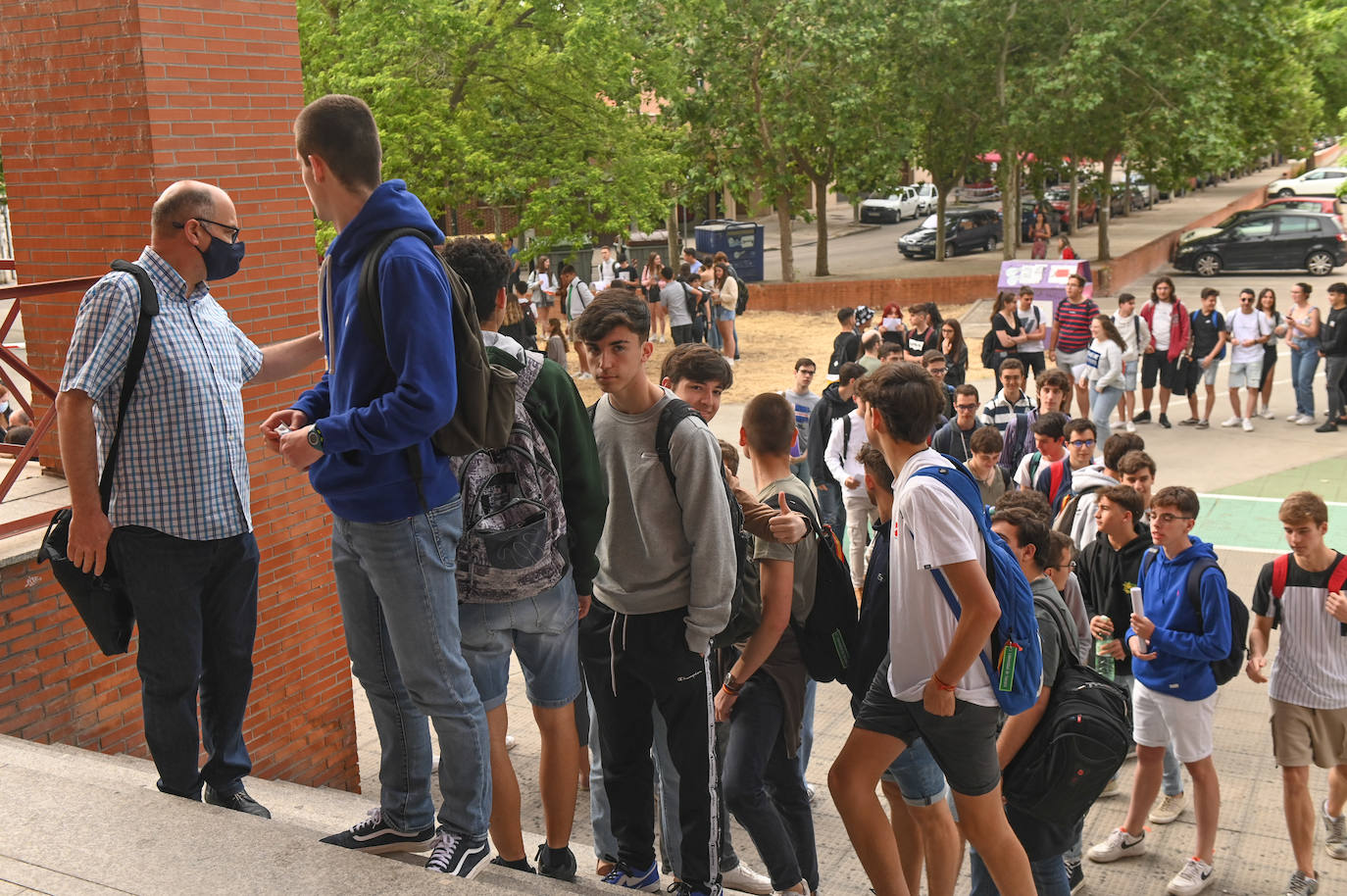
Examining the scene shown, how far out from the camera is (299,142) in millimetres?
3250

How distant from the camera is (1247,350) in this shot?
52.9 feet

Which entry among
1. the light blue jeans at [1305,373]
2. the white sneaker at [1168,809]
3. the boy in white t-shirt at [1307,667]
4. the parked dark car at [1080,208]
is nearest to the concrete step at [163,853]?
the boy in white t-shirt at [1307,667]

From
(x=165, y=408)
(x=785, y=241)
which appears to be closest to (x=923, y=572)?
(x=165, y=408)

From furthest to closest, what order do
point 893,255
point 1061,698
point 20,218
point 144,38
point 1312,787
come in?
1. point 893,255
2. point 1312,787
3. point 20,218
4. point 144,38
5. point 1061,698

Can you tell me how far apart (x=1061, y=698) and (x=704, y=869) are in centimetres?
144

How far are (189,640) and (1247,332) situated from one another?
15.4 m

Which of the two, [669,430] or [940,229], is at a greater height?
[940,229]

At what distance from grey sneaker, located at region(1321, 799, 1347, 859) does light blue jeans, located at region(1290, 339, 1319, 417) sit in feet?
37.8

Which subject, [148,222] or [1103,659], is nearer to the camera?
[148,222]

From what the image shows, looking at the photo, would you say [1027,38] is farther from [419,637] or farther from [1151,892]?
[419,637]

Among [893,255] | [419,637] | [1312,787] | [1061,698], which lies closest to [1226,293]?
[893,255]

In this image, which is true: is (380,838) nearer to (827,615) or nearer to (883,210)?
(827,615)

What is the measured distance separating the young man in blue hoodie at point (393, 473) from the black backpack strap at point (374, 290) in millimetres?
19

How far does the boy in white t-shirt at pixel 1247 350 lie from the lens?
16.0m
